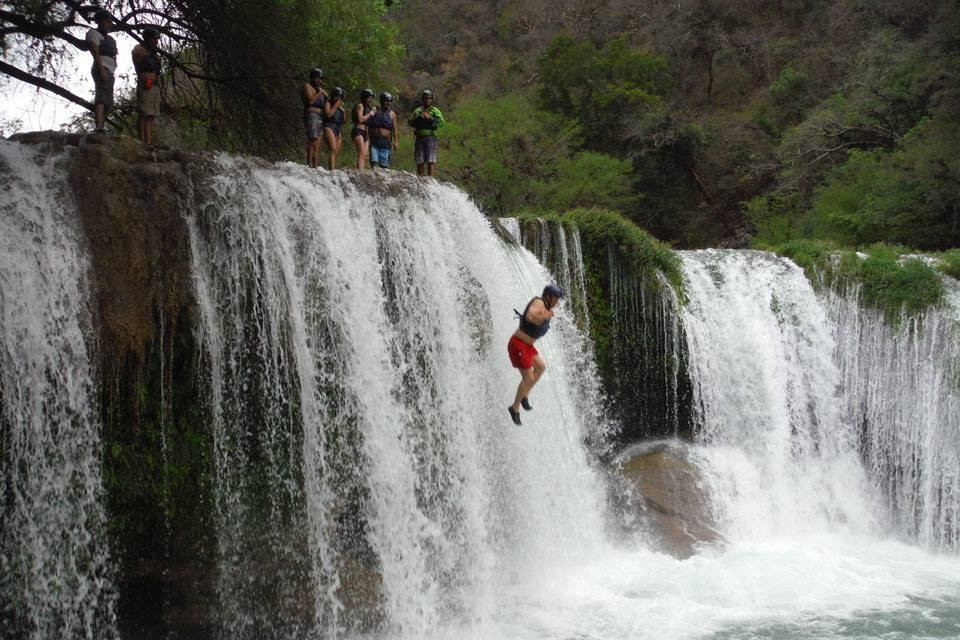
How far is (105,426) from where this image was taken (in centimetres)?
747

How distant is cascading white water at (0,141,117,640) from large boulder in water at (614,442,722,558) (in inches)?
254

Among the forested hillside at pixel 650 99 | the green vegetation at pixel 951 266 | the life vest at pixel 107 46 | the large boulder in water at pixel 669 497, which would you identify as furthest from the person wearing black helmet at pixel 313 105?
the green vegetation at pixel 951 266

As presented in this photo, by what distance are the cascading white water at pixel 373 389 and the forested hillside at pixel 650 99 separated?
4794 mm

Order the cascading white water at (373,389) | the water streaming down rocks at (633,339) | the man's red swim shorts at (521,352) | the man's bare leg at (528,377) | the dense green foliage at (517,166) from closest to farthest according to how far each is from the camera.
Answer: the cascading white water at (373,389)
the man's red swim shorts at (521,352)
the man's bare leg at (528,377)
the water streaming down rocks at (633,339)
the dense green foliage at (517,166)

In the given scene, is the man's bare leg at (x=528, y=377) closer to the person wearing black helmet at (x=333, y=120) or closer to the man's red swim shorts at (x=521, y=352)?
the man's red swim shorts at (x=521, y=352)

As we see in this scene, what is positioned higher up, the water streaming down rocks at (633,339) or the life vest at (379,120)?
the life vest at (379,120)

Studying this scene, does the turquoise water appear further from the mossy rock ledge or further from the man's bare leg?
the mossy rock ledge

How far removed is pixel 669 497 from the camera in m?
11.7

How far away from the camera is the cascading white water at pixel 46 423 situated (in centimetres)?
686

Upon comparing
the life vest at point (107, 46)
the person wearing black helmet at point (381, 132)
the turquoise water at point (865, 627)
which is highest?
the life vest at point (107, 46)

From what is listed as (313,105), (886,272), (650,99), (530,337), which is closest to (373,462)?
(530,337)

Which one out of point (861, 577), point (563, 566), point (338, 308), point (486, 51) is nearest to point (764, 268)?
point (861, 577)

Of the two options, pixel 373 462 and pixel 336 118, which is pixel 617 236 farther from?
pixel 373 462

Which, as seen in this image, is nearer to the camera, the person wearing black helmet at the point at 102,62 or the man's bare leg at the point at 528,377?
the man's bare leg at the point at 528,377
